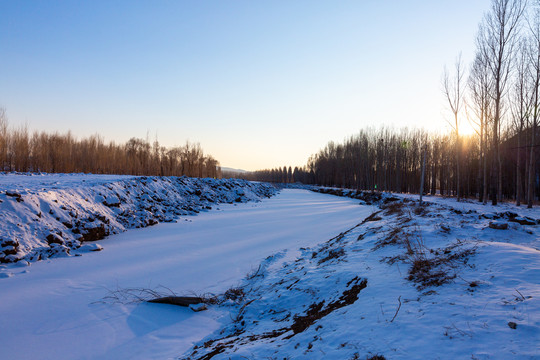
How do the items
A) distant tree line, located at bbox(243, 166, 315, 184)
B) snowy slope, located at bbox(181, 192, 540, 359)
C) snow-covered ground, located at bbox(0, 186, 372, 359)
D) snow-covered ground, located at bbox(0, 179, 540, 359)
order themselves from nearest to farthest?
snowy slope, located at bbox(181, 192, 540, 359) < snow-covered ground, located at bbox(0, 179, 540, 359) < snow-covered ground, located at bbox(0, 186, 372, 359) < distant tree line, located at bbox(243, 166, 315, 184)

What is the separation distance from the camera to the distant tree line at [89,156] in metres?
21.4

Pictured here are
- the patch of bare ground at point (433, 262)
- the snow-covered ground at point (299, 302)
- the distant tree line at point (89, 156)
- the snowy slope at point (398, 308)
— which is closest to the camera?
the snowy slope at point (398, 308)

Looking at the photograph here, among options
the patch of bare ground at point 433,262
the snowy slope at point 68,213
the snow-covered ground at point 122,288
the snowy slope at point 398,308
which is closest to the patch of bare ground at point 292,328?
the snowy slope at point 398,308

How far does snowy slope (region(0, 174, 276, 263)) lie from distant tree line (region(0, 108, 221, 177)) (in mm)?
14315

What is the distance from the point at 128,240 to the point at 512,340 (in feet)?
33.4

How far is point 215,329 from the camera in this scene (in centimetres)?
409

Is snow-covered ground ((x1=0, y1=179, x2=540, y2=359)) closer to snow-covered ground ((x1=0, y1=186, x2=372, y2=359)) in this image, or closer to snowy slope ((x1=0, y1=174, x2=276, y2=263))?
snow-covered ground ((x1=0, y1=186, x2=372, y2=359))

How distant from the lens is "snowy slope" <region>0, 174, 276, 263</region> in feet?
22.2

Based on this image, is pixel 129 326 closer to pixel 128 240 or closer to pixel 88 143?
pixel 128 240

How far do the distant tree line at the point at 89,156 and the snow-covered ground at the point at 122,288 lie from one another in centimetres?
1984

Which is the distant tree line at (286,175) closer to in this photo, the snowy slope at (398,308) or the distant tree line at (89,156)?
the distant tree line at (89,156)

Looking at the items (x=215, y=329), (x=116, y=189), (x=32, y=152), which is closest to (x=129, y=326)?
(x=215, y=329)

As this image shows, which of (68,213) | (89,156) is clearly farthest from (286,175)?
(68,213)

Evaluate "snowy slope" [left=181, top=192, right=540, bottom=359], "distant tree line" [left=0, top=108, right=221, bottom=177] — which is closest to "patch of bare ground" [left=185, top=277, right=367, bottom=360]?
"snowy slope" [left=181, top=192, right=540, bottom=359]
